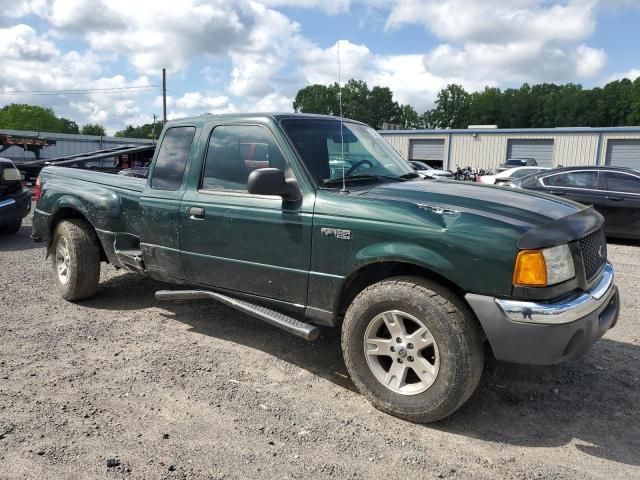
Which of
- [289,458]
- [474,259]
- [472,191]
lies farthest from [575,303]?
[289,458]

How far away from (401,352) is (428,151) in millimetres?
40053

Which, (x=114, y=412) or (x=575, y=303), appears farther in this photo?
(x=114, y=412)

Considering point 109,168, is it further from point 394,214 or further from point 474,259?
point 474,259

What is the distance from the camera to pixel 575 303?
9.80 feet

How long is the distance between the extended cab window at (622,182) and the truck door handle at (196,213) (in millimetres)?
8334

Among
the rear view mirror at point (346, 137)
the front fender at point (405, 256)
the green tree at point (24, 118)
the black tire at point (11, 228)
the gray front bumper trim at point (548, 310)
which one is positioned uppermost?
the green tree at point (24, 118)

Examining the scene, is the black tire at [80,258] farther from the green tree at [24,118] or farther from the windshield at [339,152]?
the green tree at [24,118]

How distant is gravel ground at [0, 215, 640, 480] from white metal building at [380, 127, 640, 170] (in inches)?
1333

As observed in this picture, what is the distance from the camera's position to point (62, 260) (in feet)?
18.9

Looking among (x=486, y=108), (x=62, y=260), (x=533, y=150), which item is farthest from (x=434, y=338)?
(x=486, y=108)

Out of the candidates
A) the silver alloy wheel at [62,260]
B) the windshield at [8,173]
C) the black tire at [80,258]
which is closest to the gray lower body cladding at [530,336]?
the black tire at [80,258]

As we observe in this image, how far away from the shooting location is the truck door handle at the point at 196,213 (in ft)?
13.8

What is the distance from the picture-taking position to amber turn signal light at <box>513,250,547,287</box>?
2895 millimetres

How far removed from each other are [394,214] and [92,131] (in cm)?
14400
